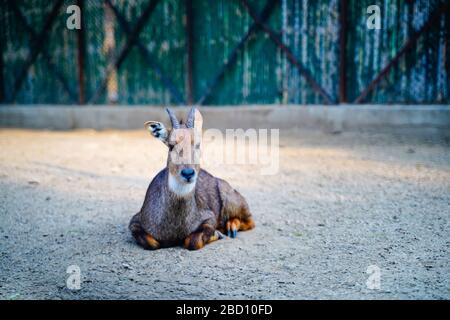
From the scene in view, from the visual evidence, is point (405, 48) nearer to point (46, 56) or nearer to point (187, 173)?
point (187, 173)

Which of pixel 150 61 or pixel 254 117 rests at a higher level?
pixel 150 61

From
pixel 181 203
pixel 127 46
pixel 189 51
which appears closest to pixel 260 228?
pixel 181 203

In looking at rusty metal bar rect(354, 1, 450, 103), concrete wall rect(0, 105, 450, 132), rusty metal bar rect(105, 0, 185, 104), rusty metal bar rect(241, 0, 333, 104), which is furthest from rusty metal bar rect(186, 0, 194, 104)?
rusty metal bar rect(354, 1, 450, 103)

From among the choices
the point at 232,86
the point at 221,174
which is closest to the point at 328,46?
the point at 232,86

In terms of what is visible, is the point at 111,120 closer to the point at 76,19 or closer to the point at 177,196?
the point at 76,19

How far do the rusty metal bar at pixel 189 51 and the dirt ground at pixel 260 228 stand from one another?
251 centimetres

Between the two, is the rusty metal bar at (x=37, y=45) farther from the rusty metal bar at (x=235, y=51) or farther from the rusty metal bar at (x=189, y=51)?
the rusty metal bar at (x=235, y=51)

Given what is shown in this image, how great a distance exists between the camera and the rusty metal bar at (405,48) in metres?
9.37

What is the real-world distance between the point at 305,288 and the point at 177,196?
129 centimetres

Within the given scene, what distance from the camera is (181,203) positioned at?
14.8ft

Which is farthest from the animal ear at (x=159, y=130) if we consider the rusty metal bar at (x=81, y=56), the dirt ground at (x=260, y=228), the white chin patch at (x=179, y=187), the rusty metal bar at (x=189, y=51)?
the rusty metal bar at (x=81, y=56)

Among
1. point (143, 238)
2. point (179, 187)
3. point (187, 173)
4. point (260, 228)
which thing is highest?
point (187, 173)

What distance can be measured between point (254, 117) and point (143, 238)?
19.8ft

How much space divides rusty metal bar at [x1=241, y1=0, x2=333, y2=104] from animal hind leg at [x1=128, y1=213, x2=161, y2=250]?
6263mm
